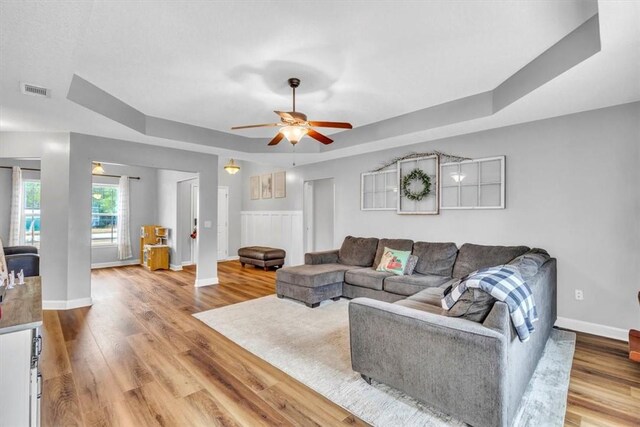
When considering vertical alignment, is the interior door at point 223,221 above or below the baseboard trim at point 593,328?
above

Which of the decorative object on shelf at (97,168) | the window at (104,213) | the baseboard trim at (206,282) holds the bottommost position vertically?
the baseboard trim at (206,282)

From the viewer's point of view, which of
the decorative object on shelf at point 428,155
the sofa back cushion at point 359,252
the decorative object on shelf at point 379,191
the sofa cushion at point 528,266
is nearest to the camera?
the sofa cushion at point 528,266

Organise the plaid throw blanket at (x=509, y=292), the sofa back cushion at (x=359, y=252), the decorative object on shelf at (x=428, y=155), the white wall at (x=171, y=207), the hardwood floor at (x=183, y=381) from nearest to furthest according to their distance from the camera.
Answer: the plaid throw blanket at (x=509, y=292) < the hardwood floor at (x=183, y=381) < the decorative object on shelf at (x=428, y=155) < the sofa back cushion at (x=359, y=252) < the white wall at (x=171, y=207)

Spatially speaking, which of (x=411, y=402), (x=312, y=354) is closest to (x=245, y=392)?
(x=312, y=354)

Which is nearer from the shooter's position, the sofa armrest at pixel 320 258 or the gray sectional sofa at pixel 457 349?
the gray sectional sofa at pixel 457 349

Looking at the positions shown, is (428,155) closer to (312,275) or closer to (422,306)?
(312,275)

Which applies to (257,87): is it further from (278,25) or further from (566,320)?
(566,320)

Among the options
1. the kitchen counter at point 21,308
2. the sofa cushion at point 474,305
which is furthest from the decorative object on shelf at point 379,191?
the kitchen counter at point 21,308

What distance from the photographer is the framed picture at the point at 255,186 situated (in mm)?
8523

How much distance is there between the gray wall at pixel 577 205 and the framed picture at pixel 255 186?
540 cm

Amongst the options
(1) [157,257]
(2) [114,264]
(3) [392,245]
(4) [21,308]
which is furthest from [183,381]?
(2) [114,264]

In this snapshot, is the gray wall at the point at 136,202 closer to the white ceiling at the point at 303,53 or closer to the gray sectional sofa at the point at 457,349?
the white ceiling at the point at 303,53

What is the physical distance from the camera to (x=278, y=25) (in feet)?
7.57

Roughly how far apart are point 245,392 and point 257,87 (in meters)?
2.96
